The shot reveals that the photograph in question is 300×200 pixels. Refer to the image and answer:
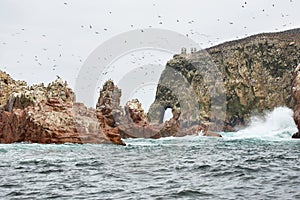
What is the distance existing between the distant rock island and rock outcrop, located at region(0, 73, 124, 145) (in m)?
0.21

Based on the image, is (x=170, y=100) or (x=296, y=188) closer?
(x=296, y=188)

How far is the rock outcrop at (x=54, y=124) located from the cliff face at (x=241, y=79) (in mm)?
83090

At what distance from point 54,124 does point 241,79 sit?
8974 centimetres

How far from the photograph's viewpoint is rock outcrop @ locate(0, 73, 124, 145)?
3856 centimetres

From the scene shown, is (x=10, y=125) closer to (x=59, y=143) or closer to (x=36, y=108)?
(x=36, y=108)

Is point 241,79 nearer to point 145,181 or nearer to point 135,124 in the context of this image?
point 135,124

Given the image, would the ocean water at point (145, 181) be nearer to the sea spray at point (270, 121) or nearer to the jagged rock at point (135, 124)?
the jagged rock at point (135, 124)

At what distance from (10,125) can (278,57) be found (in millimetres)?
93735

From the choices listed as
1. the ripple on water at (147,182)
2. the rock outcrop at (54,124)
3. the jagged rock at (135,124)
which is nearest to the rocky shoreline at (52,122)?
the rock outcrop at (54,124)

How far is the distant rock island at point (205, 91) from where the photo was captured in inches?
2110

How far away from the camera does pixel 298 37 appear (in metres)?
125

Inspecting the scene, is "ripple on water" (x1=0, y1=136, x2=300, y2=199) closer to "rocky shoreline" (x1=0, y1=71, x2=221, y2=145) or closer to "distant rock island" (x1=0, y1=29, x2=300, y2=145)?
"rocky shoreline" (x1=0, y1=71, x2=221, y2=145)

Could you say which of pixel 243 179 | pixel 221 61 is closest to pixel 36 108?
pixel 243 179

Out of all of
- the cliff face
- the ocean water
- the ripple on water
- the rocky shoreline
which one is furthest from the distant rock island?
the ripple on water
